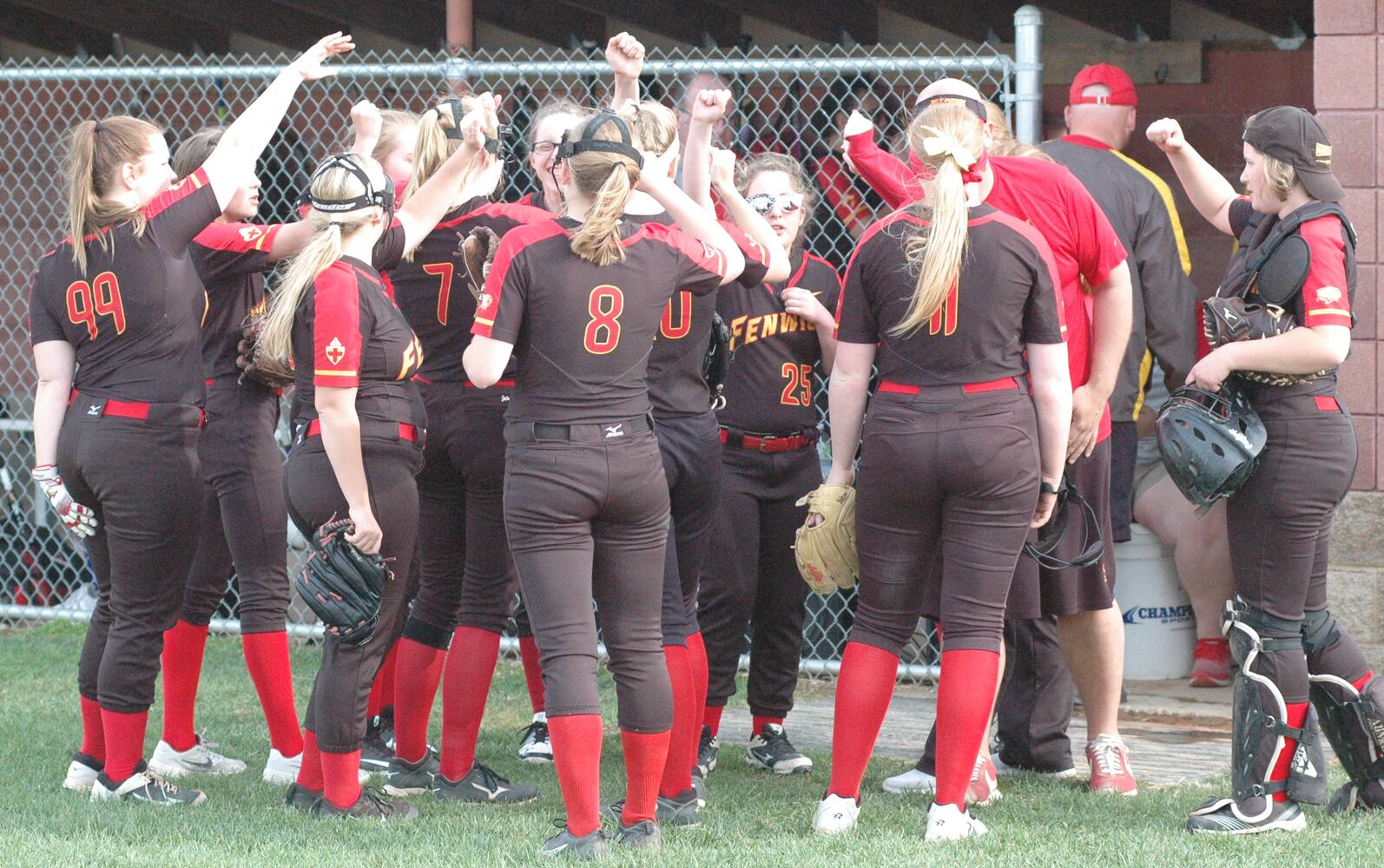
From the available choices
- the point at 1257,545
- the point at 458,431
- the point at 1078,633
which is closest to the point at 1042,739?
the point at 1078,633

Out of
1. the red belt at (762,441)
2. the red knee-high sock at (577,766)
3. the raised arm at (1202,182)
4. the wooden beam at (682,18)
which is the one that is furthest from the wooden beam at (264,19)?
the red knee-high sock at (577,766)

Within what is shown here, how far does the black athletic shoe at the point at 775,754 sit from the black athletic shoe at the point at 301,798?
137 centimetres

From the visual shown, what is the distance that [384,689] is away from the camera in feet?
15.8

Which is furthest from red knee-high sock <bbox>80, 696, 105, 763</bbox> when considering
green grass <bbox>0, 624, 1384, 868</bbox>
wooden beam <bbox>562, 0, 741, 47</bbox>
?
wooden beam <bbox>562, 0, 741, 47</bbox>

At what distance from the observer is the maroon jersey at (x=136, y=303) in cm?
407

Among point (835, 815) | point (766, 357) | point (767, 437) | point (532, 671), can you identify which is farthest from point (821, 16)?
point (835, 815)

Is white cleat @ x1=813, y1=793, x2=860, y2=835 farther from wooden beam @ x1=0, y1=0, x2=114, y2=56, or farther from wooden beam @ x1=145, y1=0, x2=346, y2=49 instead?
wooden beam @ x1=0, y1=0, x2=114, y2=56

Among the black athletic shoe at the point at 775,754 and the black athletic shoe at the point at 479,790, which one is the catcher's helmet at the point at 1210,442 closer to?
the black athletic shoe at the point at 775,754

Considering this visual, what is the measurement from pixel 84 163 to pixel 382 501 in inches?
48.4

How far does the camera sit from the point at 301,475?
3863 millimetres

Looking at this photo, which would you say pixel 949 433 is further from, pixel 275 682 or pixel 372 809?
pixel 275 682

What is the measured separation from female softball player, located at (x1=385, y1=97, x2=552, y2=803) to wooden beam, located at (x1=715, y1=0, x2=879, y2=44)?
11.2 feet

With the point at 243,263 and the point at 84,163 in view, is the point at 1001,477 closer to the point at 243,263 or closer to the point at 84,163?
the point at 243,263

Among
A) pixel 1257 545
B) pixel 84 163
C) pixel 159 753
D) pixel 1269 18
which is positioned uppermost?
pixel 1269 18
